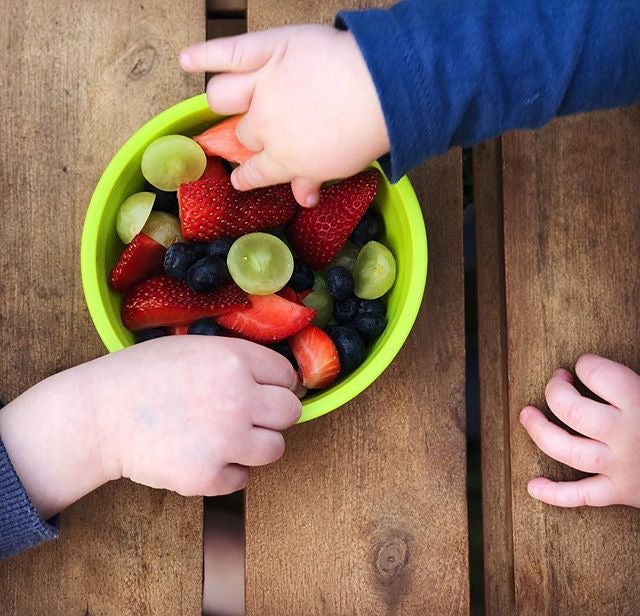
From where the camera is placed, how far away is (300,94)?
2.06 ft

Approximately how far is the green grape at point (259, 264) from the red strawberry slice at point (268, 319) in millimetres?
22

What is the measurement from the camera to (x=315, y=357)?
2.26ft

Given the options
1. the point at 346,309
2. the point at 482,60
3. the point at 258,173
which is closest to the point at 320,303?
the point at 346,309

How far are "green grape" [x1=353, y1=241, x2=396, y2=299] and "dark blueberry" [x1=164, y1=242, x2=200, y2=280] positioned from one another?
0.47ft

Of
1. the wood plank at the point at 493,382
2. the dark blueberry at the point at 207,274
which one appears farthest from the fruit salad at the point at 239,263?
the wood plank at the point at 493,382

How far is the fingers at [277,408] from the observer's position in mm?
681

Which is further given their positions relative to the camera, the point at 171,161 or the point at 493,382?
the point at 493,382

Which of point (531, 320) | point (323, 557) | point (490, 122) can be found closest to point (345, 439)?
point (323, 557)

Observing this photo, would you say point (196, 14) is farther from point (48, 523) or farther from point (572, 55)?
point (48, 523)

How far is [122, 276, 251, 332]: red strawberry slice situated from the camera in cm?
69

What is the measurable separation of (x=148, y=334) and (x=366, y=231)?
21 centimetres

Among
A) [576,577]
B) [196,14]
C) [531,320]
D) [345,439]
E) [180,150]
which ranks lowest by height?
[576,577]

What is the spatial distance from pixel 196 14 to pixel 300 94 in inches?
9.0

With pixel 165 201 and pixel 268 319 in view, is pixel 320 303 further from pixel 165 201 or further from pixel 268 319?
pixel 165 201
